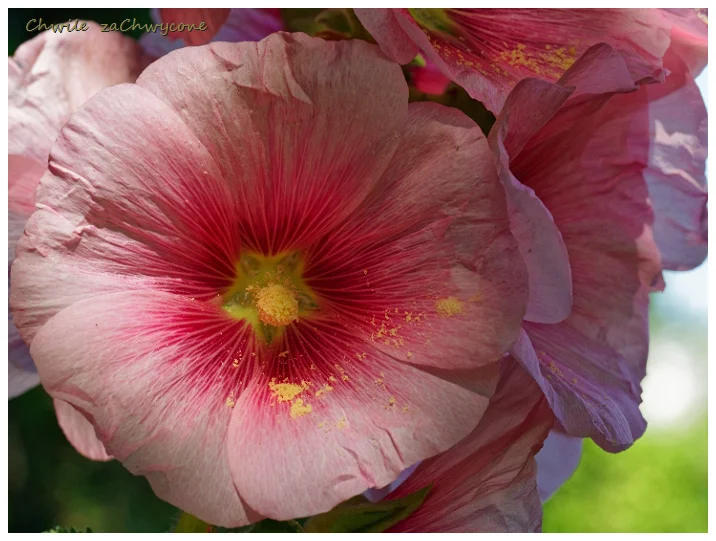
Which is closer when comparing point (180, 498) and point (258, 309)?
point (180, 498)

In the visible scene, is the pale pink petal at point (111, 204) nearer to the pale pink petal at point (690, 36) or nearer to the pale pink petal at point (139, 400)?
the pale pink petal at point (139, 400)

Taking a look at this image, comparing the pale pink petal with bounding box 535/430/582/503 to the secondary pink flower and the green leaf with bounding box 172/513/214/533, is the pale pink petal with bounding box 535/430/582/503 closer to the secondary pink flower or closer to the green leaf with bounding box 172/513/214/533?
the secondary pink flower

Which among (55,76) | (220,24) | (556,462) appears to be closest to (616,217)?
(556,462)

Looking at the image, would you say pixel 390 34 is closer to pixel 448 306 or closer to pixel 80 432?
pixel 448 306

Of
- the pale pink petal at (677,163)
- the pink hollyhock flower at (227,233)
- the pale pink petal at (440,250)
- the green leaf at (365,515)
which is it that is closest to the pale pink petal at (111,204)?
the pink hollyhock flower at (227,233)

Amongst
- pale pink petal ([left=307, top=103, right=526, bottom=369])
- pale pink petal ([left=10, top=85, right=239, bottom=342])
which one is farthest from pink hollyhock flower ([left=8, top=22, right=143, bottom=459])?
pale pink petal ([left=307, top=103, right=526, bottom=369])

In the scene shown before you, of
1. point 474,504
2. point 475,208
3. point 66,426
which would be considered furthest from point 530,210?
point 66,426
